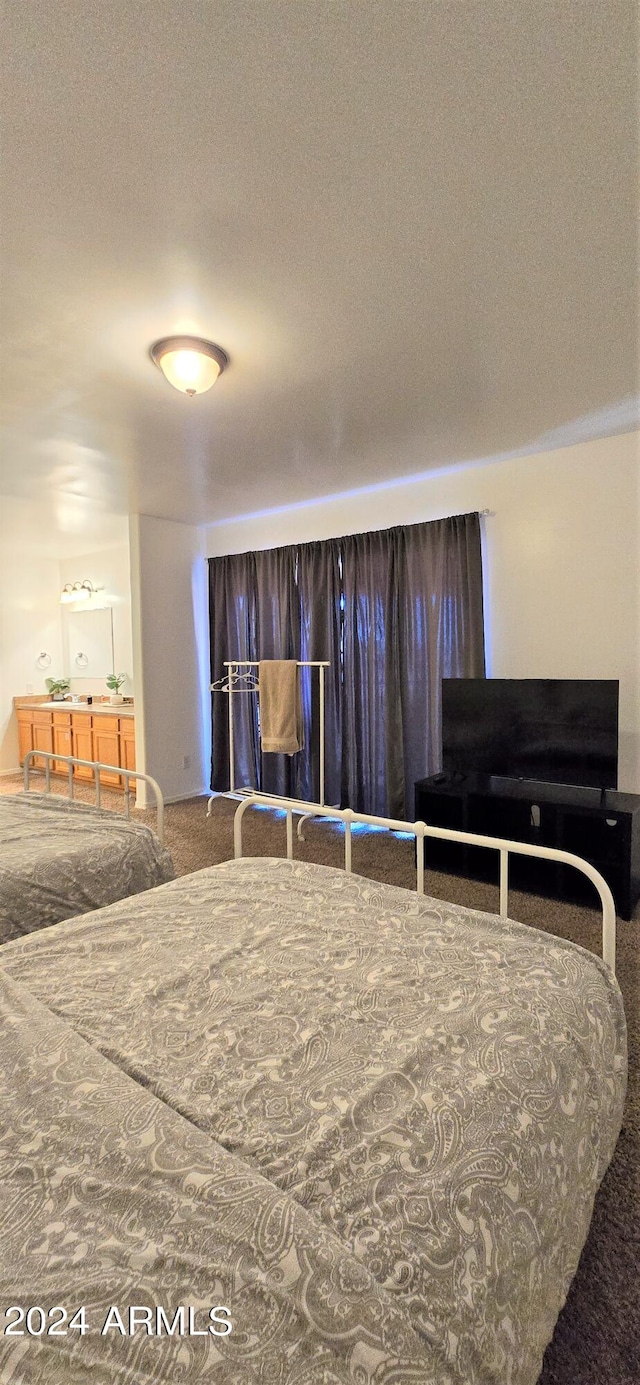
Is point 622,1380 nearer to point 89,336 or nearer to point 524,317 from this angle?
point 524,317

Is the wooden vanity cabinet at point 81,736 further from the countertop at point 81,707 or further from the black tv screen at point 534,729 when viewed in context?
the black tv screen at point 534,729

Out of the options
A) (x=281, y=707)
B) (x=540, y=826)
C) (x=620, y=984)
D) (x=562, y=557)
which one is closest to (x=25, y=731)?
(x=281, y=707)

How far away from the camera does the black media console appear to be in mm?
2877

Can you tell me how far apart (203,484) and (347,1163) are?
3.89 metres

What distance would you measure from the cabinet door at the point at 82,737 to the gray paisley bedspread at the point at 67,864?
3.15m

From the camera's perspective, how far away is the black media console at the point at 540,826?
2.88 m

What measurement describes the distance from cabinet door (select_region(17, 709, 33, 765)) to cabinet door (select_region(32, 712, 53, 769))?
7 cm

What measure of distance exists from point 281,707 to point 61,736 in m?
2.86

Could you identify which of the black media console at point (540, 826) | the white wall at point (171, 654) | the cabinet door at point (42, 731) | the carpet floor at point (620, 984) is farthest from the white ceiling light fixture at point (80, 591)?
the black media console at point (540, 826)

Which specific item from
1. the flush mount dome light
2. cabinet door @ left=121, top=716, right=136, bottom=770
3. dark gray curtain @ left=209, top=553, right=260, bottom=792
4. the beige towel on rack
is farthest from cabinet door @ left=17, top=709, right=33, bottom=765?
the flush mount dome light

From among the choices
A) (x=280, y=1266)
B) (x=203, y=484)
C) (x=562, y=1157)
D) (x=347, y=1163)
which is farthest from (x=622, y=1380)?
(x=203, y=484)

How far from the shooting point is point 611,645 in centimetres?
338

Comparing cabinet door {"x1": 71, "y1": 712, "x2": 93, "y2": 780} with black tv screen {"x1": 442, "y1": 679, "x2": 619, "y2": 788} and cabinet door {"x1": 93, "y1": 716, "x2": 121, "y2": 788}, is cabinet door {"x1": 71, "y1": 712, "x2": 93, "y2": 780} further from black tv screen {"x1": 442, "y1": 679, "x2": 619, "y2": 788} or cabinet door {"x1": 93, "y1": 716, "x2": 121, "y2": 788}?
black tv screen {"x1": 442, "y1": 679, "x2": 619, "y2": 788}

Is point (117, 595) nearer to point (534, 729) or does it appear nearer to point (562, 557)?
point (562, 557)
